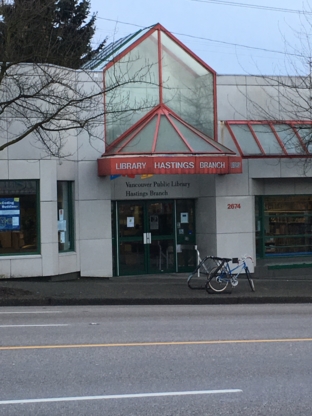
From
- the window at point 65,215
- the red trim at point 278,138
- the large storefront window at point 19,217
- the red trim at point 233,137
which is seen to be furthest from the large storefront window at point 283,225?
the large storefront window at point 19,217

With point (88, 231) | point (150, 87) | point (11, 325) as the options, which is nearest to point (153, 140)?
point (150, 87)

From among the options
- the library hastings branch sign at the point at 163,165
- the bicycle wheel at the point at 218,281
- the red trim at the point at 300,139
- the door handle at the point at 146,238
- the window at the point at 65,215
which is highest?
the red trim at the point at 300,139

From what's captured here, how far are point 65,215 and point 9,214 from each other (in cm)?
174

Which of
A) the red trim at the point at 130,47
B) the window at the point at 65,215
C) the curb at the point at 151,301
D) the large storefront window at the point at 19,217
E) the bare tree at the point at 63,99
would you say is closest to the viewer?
the curb at the point at 151,301

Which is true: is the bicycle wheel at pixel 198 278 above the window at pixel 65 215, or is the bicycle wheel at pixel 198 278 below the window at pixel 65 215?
below

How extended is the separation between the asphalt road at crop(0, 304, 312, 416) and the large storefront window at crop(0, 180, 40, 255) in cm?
529

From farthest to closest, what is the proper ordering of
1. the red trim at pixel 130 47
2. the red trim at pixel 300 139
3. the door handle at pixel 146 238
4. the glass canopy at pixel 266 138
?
the door handle at pixel 146 238 → the glass canopy at pixel 266 138 → the red trim at pixel 130 47 → the red trim at pixel 300 139

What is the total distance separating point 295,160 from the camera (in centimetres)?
2075

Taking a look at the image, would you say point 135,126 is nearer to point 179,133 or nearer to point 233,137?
point 179,133

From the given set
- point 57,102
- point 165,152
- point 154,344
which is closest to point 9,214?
point 57,102

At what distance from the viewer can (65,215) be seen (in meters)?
19.6

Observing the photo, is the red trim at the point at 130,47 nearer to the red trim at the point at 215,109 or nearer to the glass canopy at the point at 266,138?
the red trim at the point at 215,109

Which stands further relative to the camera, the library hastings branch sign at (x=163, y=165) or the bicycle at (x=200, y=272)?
the library hastings branch sign at (x=163, y=165)

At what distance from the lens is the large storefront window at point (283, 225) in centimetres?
2159
